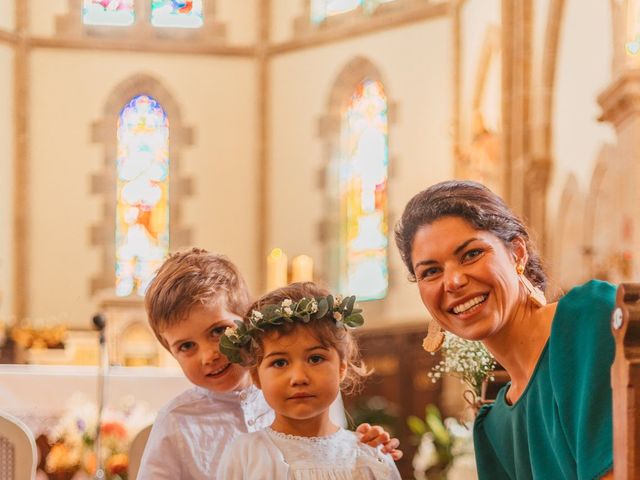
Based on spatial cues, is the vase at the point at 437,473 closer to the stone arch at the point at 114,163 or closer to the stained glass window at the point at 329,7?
the stained glass window at the point at 329,7

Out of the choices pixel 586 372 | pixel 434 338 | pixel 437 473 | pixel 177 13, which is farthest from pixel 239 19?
pixel 586 372

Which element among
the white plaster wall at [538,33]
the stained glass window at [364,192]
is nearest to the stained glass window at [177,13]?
the stained glass window at [364,192]

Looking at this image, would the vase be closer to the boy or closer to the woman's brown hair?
the boy

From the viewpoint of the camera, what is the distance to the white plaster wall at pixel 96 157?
14156mm

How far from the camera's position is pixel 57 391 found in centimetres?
475

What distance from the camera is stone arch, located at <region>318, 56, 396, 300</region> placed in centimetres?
1375

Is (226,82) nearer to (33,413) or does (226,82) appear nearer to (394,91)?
(394,91)

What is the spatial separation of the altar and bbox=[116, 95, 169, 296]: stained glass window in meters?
9.73

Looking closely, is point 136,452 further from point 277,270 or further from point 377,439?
point 277,270

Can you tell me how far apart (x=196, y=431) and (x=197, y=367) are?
161 millimetres

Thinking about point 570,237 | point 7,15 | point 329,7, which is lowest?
point 570,237

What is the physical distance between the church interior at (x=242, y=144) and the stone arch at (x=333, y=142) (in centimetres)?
2

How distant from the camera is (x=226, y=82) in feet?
48.5

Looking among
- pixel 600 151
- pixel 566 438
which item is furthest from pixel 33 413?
pixel 600 151
